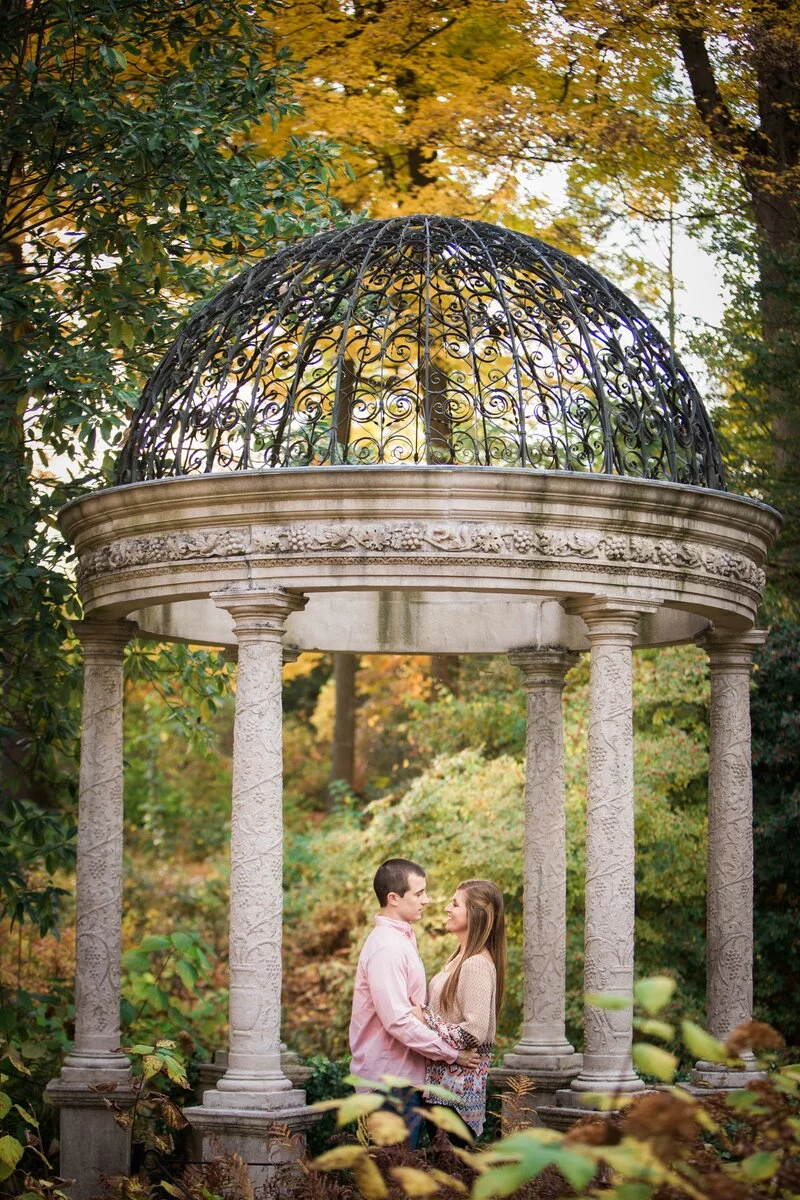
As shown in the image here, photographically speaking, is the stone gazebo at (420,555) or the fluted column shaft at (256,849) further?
the stone gazebo at (420,555)

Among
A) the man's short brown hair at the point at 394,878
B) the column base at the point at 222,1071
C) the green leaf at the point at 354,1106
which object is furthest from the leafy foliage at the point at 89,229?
the green leaf at the point at 354,1106

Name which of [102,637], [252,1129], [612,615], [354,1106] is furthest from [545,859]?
[354,1106]

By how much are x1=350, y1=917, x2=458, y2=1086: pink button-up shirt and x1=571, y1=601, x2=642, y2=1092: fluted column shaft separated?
1.55 metres

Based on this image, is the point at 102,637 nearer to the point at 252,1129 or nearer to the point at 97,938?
the point at 97,938

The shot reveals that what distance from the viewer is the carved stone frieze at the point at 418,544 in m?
11.5

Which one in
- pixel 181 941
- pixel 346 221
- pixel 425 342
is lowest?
pixel 181 941

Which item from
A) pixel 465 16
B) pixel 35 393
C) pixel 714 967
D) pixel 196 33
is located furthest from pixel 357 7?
pixel 714 967

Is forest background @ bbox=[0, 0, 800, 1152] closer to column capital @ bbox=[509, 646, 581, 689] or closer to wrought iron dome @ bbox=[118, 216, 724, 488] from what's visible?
wrought iron dome @ bbox=[118, 216, 724, 488]

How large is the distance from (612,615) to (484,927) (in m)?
2.67

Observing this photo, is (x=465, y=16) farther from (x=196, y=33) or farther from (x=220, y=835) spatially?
(x=220, y=835)

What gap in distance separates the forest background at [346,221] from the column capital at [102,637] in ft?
2.78

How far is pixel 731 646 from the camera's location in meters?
14.0

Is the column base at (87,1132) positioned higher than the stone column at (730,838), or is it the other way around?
the stone column at (730,838)

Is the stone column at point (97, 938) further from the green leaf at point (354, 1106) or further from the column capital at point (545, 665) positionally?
the green leaf at point (354, 1106)
